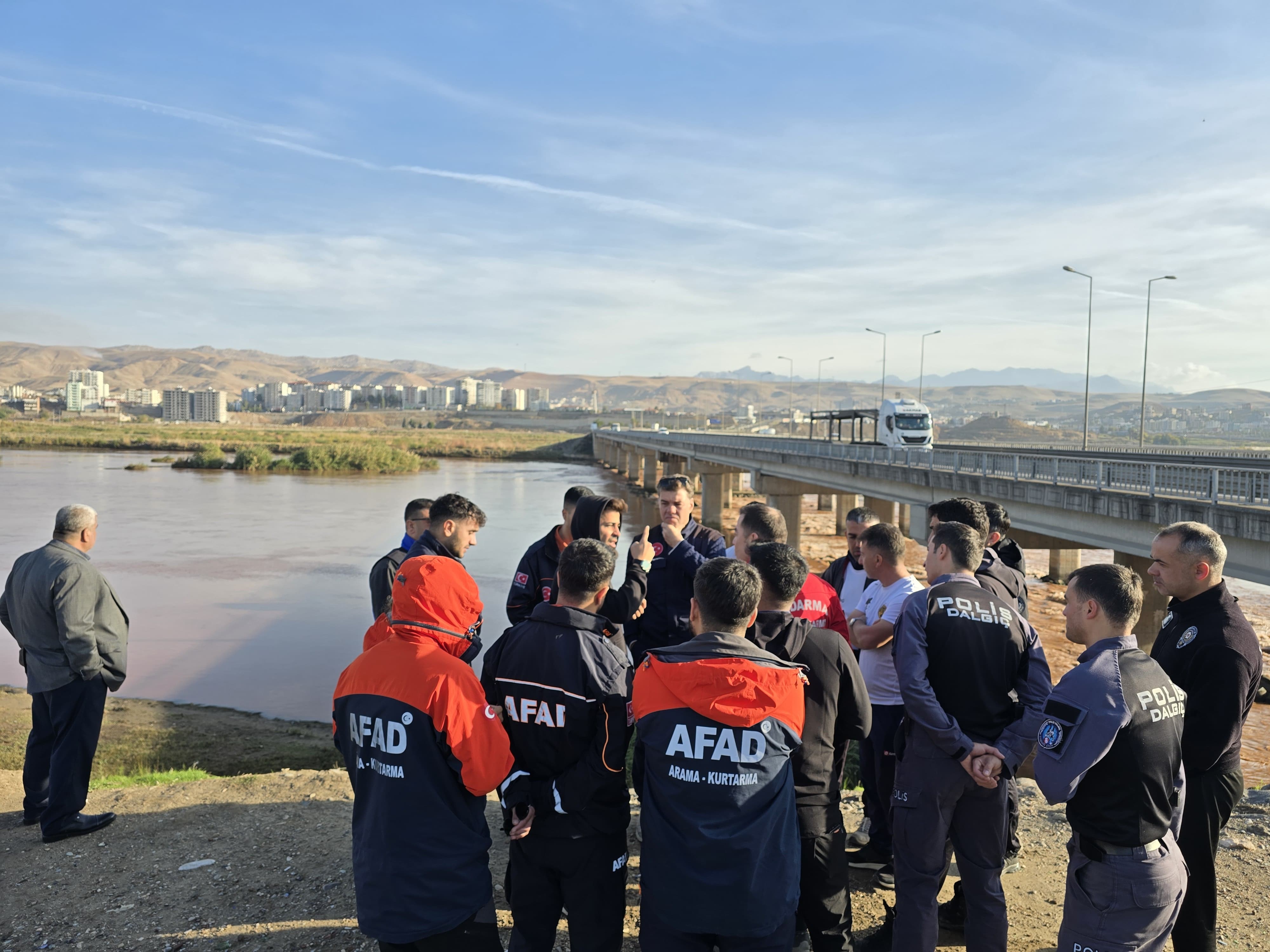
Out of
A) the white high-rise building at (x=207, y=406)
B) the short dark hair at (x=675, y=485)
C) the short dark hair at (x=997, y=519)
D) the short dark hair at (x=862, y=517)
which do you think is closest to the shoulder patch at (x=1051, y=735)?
the short dark hair at (x=675, y=485)

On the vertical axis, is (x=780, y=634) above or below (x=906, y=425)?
below

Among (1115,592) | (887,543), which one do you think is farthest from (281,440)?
(1115,592)

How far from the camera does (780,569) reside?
3324 mm

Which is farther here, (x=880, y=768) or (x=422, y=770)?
(x=880, y=768)

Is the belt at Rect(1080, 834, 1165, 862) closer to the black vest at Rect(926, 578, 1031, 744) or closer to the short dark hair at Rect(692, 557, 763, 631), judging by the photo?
the black vest at Rect(926, 578, 1031, 744)

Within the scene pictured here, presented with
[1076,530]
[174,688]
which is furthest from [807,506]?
[174,688]

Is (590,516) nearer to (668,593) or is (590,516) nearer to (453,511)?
(668,593)

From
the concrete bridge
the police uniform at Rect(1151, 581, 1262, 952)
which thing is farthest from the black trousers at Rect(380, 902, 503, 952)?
the concrete bridge

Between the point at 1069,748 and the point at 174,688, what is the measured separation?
12.2 meters

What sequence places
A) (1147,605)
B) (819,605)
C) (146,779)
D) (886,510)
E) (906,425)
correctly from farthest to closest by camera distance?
1. (886,510)
2. (906,425)
3. (1147,605)
4. (146,779)
5. (819,605)

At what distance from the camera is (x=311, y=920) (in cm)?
398

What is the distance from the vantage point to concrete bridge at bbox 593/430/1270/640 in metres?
10.6

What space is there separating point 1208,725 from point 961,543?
3.96 ft

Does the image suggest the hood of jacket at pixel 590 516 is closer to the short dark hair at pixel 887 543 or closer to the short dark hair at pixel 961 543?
the short dark hair at pixel 887 543
